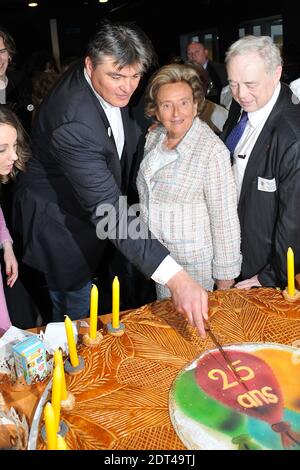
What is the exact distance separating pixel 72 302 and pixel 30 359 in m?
1.05

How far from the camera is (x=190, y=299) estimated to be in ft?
4.87

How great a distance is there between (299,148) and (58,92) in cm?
94

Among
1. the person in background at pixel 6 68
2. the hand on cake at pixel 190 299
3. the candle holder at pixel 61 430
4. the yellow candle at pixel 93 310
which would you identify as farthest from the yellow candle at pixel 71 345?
the person in background at pixel 6 68

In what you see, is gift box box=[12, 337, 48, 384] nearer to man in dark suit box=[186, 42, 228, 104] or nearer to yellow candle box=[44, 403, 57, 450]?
yellow candle box=[44, 403, 57, 450]

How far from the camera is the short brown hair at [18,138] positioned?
6.25 feet

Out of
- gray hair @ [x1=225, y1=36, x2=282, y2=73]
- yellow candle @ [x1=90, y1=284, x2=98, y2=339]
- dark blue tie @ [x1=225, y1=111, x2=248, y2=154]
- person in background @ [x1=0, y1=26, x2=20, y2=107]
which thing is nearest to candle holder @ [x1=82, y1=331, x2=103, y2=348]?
yellow candle @ [x1=90, y1=284, x2=98, y2=339]

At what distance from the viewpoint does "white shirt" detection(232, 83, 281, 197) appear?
199 centimetres

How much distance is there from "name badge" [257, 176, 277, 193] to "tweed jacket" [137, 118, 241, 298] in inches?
4.2

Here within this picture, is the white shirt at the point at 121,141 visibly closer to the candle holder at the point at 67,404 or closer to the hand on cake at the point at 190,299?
the hand on cake at the point at 190,299

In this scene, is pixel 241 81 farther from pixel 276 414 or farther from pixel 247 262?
pixel 276 414

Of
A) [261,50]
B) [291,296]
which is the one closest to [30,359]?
[291,296]

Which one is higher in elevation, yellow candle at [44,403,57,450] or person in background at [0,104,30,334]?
person in background at [0,104,30,334]

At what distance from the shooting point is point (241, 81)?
6.40ft

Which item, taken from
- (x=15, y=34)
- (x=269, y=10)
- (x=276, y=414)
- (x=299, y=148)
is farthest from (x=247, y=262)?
(x=15, y=34)
